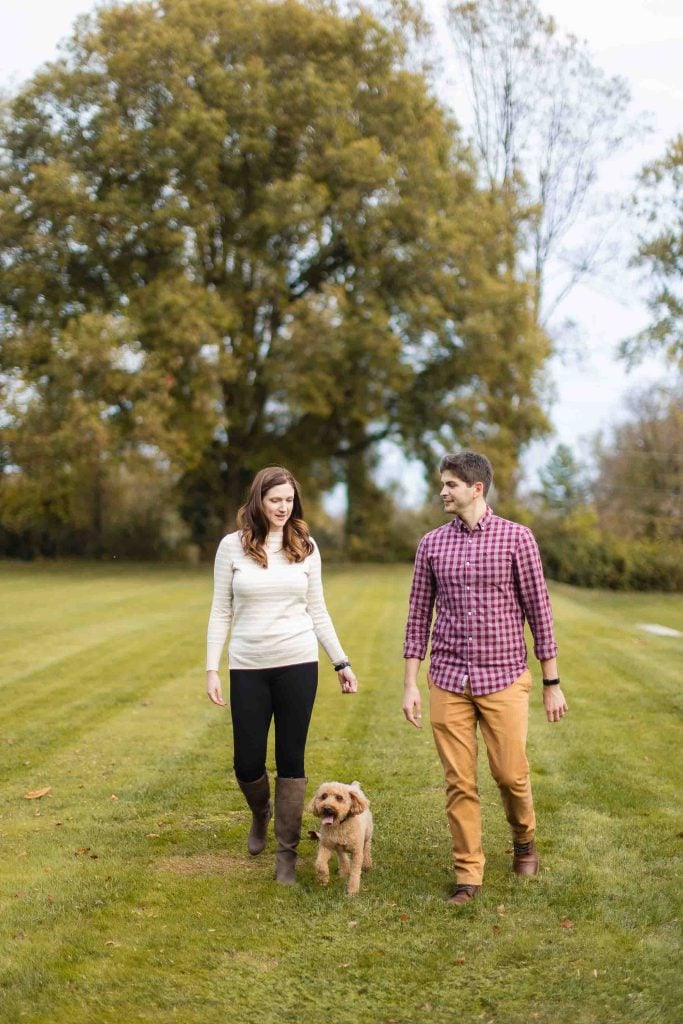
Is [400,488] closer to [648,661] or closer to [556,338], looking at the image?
[556,338]

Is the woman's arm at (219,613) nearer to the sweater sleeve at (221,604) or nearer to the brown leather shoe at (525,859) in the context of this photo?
the sweater sleeve at (221,604)

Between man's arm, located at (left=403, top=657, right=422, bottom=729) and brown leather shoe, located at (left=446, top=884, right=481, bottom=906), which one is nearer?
brown leather shoe, located at (left=446, top=884, right=481, bottom=906)

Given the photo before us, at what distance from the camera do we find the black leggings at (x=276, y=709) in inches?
215

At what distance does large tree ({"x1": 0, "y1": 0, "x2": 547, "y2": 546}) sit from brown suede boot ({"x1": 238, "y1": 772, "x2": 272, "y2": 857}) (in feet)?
76.3

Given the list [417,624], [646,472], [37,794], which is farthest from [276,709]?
[646,472]

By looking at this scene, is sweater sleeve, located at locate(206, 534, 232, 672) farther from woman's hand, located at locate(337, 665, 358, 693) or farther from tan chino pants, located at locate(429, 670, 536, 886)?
tan chino pants, located at locate(429, 670, 536, 886)

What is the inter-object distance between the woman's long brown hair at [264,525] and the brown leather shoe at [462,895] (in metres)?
1.72

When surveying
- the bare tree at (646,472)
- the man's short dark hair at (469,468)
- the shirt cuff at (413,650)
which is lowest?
the shirt cuff at (413,650)

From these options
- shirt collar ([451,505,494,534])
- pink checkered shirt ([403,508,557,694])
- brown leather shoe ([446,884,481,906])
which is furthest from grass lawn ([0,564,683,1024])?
shirt collar ([451,505,494,534])

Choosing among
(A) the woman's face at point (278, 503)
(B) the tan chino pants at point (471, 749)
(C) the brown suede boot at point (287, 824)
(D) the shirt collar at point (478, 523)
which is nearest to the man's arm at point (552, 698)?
(B) the tan chino pants at point (471, 749)

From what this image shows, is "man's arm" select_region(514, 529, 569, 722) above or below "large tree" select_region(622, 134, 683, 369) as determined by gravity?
below

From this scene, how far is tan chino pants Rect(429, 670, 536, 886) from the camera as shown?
525 centimetres

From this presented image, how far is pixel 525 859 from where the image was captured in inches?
220

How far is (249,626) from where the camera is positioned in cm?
545
